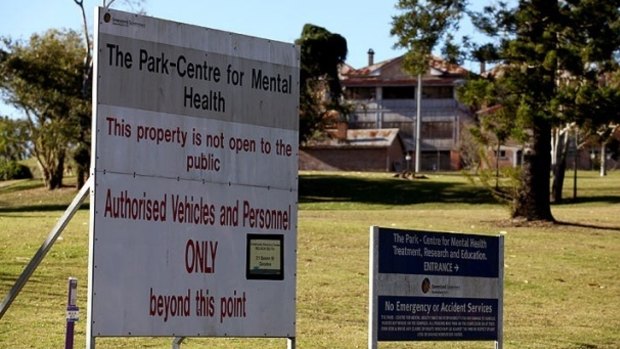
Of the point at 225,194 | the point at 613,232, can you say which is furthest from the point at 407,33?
the point at 225,194

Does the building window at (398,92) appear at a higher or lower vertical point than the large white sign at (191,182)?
higher

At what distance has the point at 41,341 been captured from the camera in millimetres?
13617

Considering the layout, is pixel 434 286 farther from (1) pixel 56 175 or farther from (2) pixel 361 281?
(1) pixel 56 175

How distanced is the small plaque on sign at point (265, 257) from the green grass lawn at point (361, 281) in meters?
3.83

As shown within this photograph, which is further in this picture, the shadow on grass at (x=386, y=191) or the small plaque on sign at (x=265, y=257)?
the shadow on grass at (x=386, y=191)

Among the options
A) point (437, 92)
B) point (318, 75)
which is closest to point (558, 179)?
point (318, 75)

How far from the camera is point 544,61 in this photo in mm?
30969

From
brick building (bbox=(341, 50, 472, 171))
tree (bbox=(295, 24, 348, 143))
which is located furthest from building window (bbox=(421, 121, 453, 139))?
tree (bbox=(295, 24, 348, 143))

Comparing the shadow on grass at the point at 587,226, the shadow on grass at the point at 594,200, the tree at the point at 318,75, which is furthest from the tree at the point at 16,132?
the shadow on grass at the point at 587,226

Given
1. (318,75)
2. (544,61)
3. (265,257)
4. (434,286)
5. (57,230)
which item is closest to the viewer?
(57,230)

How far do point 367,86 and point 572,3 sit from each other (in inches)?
2650

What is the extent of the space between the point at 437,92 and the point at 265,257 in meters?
88.5

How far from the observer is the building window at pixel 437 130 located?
97.4 m

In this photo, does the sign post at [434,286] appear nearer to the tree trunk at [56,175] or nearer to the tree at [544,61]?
the tree at [544,61]
